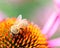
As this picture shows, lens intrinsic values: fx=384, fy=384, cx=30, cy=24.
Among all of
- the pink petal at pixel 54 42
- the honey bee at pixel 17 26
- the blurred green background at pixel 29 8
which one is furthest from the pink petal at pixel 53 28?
the blurred green background at pixel 29 8

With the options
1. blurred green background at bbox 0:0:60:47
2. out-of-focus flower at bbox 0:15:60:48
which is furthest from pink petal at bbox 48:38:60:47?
blurred green background at bbox 0:0:60:47

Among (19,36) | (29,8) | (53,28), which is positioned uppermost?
(29,8)

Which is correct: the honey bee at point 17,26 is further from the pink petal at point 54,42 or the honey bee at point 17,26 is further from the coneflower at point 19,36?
the pink petal at point 54,42

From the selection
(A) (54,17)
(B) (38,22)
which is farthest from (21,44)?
(B) (38,22)

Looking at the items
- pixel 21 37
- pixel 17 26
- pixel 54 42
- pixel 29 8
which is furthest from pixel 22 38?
pixel 29 8

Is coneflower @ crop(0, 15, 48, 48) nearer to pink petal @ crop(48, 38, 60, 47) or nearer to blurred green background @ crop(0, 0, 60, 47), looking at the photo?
pink petal @ crop(48, 38, 60, 47)

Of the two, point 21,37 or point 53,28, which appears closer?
point 21,37

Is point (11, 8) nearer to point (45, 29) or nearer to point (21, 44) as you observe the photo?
point (45, 29)

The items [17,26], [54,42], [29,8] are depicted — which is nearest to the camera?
[17,26]

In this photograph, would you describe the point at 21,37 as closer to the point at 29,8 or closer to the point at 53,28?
the point at 53,28
